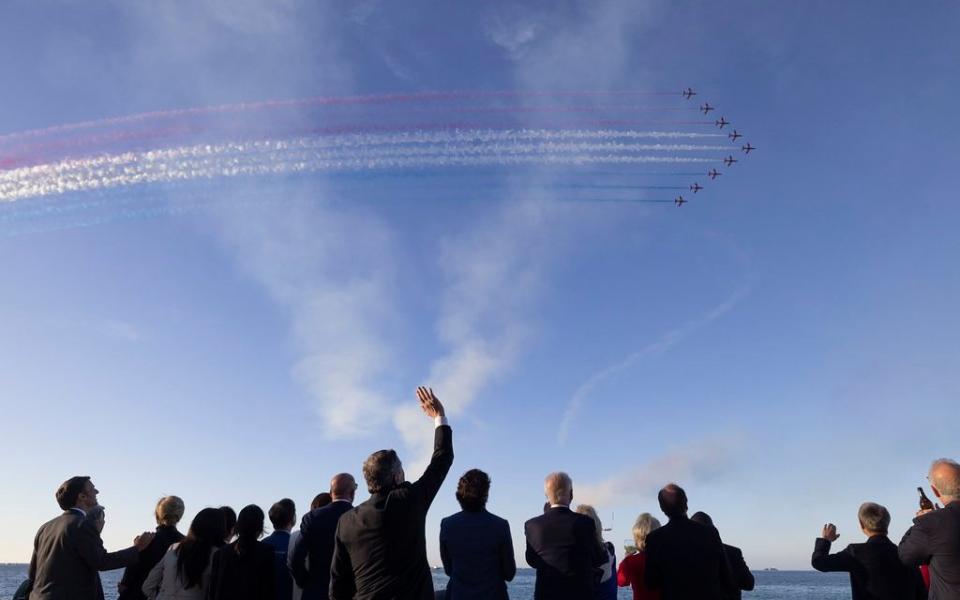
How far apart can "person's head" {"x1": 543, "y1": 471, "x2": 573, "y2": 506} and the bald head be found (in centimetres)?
Result: 340

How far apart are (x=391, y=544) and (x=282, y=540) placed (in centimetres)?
350

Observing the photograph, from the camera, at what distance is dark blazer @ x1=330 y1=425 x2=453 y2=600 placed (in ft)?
16.7

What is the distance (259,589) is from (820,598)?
13514cm

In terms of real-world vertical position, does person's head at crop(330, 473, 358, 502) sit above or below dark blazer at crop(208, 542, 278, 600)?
above

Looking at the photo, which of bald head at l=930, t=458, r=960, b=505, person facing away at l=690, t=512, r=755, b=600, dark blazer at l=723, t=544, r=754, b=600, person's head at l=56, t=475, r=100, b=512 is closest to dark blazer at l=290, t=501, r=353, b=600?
person's head at l=56, t=475, r=100, b=512

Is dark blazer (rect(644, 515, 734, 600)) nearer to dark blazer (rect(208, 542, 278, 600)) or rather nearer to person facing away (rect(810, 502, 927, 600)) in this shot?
person facing away (rect(810, 502, 927, 600))

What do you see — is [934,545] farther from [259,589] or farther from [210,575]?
[210,575]

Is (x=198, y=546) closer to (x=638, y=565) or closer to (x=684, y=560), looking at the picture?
(x=638, y=565)

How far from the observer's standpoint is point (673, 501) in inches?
280

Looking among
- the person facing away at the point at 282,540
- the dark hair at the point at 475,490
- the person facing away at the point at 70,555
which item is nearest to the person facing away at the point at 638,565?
the dark hair at the point at 475,490

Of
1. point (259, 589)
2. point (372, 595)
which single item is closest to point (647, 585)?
point (372, 595)

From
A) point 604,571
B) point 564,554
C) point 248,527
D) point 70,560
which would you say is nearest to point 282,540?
point 248,527

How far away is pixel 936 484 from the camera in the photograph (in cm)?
637

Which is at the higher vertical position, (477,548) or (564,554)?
(477,548)
